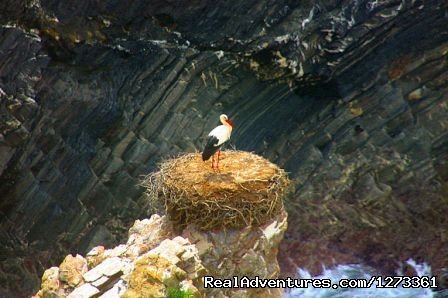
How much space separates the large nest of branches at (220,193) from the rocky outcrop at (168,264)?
149 millimetres

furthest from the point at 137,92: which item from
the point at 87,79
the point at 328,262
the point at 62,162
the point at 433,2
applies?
the point at 433,2

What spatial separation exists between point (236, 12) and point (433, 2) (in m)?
2.81

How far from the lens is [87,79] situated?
8516 mm

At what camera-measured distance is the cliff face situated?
8.39 meters

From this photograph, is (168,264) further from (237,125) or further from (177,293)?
(237,125)

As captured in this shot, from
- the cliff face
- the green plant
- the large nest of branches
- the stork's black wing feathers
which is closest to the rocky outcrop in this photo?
the green plant

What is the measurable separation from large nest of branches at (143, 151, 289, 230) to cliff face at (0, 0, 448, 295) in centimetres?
315

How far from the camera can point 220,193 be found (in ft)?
17.0

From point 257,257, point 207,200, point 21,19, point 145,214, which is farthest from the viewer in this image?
point 145,214

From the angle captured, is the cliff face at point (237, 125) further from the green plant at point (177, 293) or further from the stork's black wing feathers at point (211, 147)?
the green plant at point (177, 293)

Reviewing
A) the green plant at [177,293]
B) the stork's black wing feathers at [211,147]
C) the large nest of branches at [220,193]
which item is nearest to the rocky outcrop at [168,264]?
the green plant at [177,293]

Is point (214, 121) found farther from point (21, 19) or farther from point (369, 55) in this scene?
point (21, 19)

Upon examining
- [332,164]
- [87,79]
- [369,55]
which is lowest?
[332,164]

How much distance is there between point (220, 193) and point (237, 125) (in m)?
3.79
